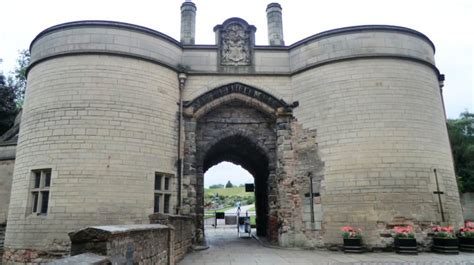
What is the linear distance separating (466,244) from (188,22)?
11490 mm

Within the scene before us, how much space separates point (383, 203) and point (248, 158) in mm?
6490

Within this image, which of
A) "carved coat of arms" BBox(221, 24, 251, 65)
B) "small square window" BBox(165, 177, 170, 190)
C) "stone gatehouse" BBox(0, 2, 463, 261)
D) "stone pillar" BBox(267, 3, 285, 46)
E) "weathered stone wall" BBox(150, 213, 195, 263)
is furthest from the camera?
"stone pillar" BBox(267, 3, 285, 46)

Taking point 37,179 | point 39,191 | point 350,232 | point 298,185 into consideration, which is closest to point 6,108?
point 37,179

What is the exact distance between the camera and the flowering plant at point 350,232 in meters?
9.30

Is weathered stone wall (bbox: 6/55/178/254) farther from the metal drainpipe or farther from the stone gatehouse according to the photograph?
the metal drainpipe

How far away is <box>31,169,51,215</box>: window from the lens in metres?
9.12

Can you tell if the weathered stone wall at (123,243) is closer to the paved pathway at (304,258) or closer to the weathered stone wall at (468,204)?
the paved pathway at (304,258)

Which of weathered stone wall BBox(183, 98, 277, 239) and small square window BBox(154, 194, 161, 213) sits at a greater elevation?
weathered stone wall BBox(183, 98, 277, 239)

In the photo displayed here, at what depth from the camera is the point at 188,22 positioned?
12695mm

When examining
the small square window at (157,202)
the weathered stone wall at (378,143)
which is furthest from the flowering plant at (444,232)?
the small square window at (157,202)

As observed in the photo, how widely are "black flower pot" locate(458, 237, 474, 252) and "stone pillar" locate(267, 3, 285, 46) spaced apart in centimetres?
865

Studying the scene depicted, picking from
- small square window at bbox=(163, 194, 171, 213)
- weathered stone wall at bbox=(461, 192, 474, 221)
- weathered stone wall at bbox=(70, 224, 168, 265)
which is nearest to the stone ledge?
weathered stone wall at bbox=(70, 224, 168, 265)

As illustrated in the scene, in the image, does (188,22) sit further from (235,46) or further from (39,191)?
(39,191)

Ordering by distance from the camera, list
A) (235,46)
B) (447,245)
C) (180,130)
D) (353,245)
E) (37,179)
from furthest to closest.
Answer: (235,46) < (180,130) < (37,179) < (353,245) < (447,245)
